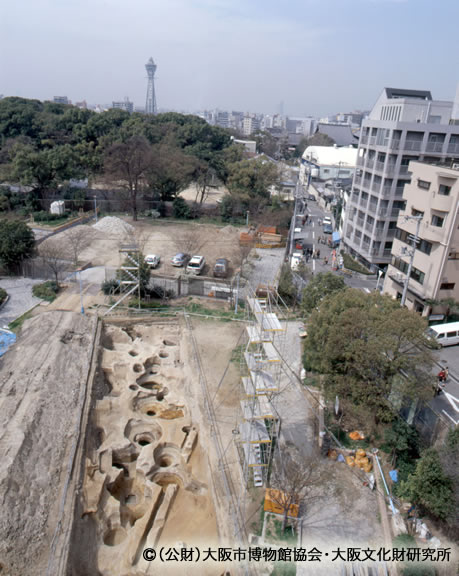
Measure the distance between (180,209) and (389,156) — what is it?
21.6 metres

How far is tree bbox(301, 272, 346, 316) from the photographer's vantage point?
69.8 feet

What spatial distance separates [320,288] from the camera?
21.5 m

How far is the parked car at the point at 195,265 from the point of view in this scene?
29380mm

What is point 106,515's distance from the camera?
13.0 metres

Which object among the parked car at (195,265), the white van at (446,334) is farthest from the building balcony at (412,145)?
the parked car at (195,265)

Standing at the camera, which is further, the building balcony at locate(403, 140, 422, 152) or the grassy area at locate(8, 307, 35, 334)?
the building balcony at locate(403, 140, 422, 152)

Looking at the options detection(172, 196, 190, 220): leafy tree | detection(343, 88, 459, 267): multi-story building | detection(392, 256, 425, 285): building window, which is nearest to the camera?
detection(392, 256, 425, 285): building window

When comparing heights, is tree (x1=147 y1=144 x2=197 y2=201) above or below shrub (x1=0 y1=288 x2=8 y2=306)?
above

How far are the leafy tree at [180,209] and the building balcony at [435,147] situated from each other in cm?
2326

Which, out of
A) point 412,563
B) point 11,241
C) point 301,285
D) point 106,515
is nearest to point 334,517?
point 412,563

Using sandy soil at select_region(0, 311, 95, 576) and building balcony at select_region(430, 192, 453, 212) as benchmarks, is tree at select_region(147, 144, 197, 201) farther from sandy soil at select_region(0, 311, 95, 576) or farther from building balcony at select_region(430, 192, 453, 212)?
building balcony at select_region(430, 192, 453, 212)

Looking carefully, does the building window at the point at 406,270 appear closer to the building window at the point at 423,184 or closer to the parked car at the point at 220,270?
the building window at the point at 423,184

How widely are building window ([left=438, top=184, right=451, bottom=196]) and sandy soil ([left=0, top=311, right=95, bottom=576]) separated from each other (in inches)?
782

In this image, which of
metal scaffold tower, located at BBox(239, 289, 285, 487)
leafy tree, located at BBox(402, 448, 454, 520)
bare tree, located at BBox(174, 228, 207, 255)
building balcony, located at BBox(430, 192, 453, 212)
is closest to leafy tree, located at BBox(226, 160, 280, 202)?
bare tree, located at BBox(174, 228, 207, 255)
